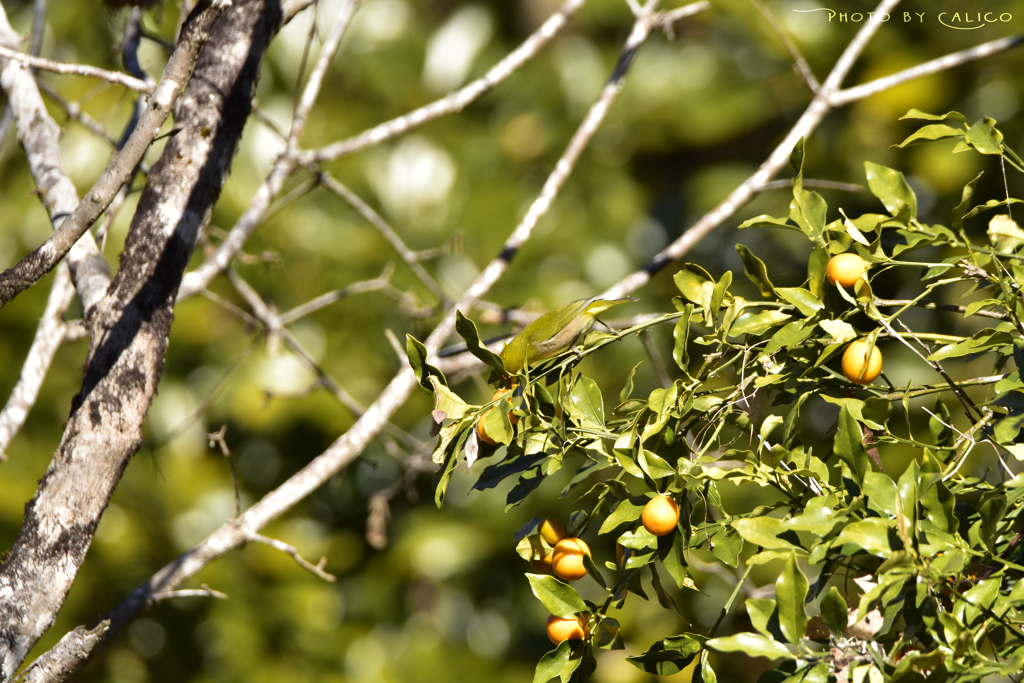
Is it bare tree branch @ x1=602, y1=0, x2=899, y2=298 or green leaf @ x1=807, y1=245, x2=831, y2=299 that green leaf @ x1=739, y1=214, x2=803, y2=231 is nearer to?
green leaf @ x1=807, y1=245, x2=831, y2=299

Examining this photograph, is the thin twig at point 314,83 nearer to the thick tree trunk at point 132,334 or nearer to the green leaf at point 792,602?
the thick tree trunk at point 132,334

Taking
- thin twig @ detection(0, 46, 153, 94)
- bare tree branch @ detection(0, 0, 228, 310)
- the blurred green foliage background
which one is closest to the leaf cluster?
bare tree branch @ detection(0, 0, 228, 310)

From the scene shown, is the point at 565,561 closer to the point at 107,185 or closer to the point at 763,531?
A: the point at 763,531

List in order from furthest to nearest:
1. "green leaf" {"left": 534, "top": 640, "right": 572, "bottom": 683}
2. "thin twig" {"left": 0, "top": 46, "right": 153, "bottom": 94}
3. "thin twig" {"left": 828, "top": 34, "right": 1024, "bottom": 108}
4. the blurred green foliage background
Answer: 1. the blurred green foliage background
2. "thin twig" {"left": 828, "top": 34, "right": 1024, "bottom": 108}
3. "thin twig" {"left": 0, "top": 46, "right": 153, "bottom": 94}
4. "green leaf" {"left": 534, "top": 640, "right": 572, "bottom": 683}

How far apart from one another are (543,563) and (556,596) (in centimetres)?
5

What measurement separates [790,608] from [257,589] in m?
1.58

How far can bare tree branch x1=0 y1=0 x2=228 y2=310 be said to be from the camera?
1.71ft

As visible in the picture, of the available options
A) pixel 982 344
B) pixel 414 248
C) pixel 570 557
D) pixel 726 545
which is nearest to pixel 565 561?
pixel 570 557

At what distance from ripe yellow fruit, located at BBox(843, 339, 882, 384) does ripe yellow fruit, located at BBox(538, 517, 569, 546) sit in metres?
0.23

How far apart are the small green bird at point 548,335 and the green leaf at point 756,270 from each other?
4.1 inches

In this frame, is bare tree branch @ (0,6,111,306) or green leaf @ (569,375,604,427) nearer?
green leaf @ (569,375,604,427)

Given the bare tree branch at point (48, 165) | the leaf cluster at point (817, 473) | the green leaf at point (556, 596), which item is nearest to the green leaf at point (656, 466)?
the leaf cluster at point (817, 473)

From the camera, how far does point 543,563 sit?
1.80 ft

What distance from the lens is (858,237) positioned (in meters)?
0.52
